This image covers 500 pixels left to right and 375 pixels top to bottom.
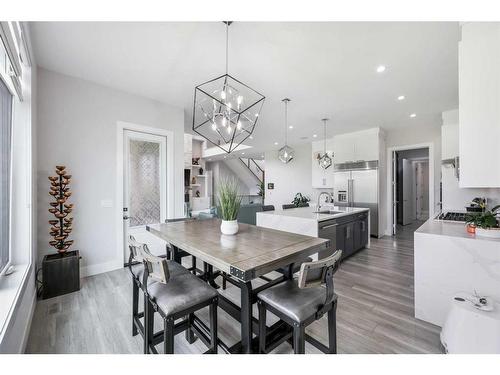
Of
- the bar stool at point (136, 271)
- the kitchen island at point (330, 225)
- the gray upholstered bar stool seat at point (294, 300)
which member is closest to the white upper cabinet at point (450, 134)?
the kitchen island at point (330, 225)

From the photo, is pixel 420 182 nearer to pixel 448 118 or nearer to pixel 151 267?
pixel 448 118

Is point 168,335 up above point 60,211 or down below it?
below

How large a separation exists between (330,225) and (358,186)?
2811mm

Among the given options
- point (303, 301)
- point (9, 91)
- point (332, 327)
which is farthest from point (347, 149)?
point (9, 91)

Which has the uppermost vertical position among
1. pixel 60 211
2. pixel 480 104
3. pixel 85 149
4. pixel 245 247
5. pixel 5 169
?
pixel 480 104

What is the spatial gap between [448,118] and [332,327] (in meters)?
4.90

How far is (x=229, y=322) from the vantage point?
203 cm

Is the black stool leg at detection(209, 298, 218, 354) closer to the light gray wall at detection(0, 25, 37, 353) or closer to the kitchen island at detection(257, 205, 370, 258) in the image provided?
the light gray wall at detection(0, 25, 37, 353)

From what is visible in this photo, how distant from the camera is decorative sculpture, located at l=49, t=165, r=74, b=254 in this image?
263cm

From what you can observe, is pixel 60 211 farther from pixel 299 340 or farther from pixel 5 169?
pixel 299 340

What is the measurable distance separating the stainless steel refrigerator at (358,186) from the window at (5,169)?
6078 millimetres

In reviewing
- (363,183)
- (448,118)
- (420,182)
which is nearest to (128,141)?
(363,183)

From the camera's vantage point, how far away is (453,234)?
1964 mm

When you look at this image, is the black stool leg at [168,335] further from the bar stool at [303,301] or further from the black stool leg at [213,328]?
the bar stool at [303,301]
